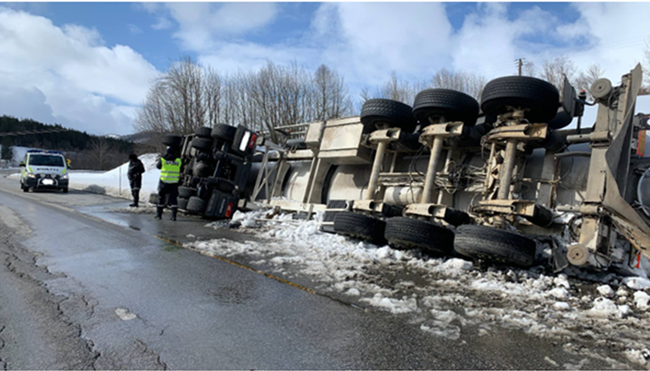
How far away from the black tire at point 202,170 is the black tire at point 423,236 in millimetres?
5806

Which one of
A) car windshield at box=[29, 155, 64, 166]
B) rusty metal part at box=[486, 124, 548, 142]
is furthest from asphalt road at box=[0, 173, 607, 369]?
car windshield at box=[29, 155, 64, 166]

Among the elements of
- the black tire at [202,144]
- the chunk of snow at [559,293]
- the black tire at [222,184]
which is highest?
the black tire at [202,144]

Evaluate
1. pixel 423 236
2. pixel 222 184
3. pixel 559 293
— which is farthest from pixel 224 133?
pixel 559 293

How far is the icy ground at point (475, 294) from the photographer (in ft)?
9.97

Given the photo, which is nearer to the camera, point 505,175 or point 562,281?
point 562,281

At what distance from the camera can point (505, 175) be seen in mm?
5422

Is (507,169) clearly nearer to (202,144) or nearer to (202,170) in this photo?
(202,170)

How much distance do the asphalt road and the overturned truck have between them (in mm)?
1931

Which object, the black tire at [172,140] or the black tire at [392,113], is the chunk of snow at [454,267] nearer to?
the black tire at [392,113]

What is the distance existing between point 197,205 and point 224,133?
1896mm

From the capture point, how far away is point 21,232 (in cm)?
686

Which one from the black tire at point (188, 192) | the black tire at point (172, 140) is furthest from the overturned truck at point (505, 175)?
the black tire at point (172, 140)

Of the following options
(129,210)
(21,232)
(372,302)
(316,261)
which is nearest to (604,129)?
(372,302)

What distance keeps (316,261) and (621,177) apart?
375 cm
